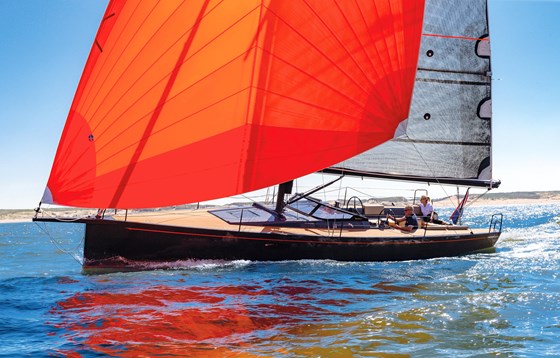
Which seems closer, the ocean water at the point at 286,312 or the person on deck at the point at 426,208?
the ocean water at the point at 286,312

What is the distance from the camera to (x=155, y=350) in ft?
19.8

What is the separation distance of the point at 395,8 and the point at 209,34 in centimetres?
417

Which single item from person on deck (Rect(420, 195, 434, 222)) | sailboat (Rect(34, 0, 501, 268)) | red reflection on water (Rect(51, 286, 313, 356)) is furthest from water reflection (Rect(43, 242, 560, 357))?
person on deck (Rect(420, 195, 434, 222))

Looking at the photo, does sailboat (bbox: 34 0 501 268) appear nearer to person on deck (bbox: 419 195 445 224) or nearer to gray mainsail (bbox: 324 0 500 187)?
gray mainsail (bbox: 324 0 500 187)

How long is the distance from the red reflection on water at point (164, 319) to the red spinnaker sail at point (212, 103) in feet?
6.48

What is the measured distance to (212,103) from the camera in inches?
410

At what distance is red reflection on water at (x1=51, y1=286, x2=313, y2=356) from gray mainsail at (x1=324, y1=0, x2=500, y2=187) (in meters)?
9.79

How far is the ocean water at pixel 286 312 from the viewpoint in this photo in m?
6.14

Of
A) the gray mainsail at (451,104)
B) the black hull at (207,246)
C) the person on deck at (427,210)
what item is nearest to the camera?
the black hull at (207,246)

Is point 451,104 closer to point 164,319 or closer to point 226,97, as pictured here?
point 226,97

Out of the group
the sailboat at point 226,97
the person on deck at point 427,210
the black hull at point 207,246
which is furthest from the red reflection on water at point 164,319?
the person on deck at point 427,210

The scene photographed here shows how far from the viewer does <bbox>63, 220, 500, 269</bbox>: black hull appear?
12.0 m

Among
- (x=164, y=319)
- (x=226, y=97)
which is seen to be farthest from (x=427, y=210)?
(x=164, y=319)

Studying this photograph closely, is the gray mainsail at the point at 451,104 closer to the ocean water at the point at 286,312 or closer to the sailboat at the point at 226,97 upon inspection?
the ocean water at the point at 286,312
